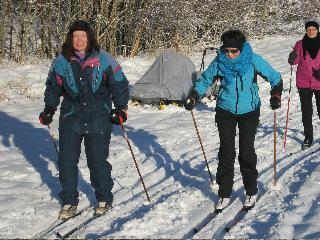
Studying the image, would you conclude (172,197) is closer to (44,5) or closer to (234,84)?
(234,84)

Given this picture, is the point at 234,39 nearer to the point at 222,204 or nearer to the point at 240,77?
the point at 240,77

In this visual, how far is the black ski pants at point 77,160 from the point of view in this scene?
562 centimetres

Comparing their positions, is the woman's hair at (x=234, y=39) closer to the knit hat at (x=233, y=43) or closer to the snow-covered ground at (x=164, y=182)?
the knit hat at (x=233, y=43)

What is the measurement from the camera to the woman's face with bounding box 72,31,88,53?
543 centimetres

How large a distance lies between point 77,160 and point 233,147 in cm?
164

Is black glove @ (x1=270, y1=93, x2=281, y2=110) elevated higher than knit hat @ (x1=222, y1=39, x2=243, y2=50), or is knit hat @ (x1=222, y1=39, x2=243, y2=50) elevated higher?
knit hat @ (x1=222, y1=39, x2=243, y2=50)

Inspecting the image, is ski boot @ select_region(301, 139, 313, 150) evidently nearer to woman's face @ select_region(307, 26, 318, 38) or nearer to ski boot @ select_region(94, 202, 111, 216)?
woman's face @ select_region(307, 26, 318, 38)

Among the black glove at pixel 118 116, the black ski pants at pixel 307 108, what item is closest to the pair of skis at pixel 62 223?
the black glove at pixel 118 116

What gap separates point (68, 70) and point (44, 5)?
12.4 metres

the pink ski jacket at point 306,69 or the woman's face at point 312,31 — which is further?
the pink ski jacket at point 306,69

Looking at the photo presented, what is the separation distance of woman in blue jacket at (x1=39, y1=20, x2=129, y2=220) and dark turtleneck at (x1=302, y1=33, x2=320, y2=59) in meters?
3.83

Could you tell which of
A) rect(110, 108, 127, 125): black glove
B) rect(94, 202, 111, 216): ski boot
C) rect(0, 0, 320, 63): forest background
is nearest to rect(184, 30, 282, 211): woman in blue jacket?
rect(110, 108, 127, 125): black glove

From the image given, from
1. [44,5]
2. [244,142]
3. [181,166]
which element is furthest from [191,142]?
[44,5]

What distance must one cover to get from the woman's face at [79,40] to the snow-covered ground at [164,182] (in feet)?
5.71
